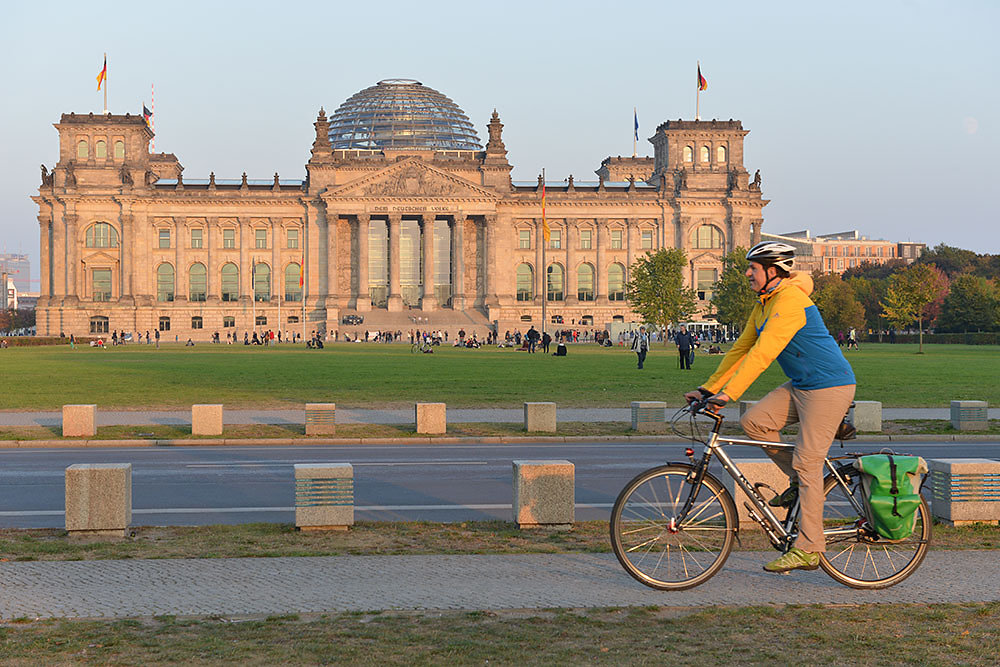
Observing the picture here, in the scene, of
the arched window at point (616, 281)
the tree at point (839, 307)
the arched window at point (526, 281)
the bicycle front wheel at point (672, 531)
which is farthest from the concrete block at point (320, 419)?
the arched window at point (616, 281)

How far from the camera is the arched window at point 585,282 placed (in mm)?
141250

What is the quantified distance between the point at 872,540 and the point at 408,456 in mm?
11874

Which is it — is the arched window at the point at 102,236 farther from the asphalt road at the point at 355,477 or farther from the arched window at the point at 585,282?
the asphalt road at the point at 355,477

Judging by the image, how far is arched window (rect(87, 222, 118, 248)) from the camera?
13462cm

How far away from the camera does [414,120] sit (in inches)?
5915

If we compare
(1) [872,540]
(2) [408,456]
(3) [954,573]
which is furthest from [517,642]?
(2) [408,456]

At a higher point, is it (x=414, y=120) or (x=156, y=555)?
(x=414, y=120)

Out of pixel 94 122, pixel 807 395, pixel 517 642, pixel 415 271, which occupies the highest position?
pixel 94 122

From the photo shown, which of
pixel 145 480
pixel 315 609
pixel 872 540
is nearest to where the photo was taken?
pixel 315 609

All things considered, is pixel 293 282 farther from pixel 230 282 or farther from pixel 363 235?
pixel 363 235

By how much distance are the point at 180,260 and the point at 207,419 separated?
11798cm

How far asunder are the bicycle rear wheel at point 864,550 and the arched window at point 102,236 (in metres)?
136

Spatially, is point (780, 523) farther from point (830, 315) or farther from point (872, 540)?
point (830, 315)

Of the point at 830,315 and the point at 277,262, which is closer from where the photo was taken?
the point at 830,315
